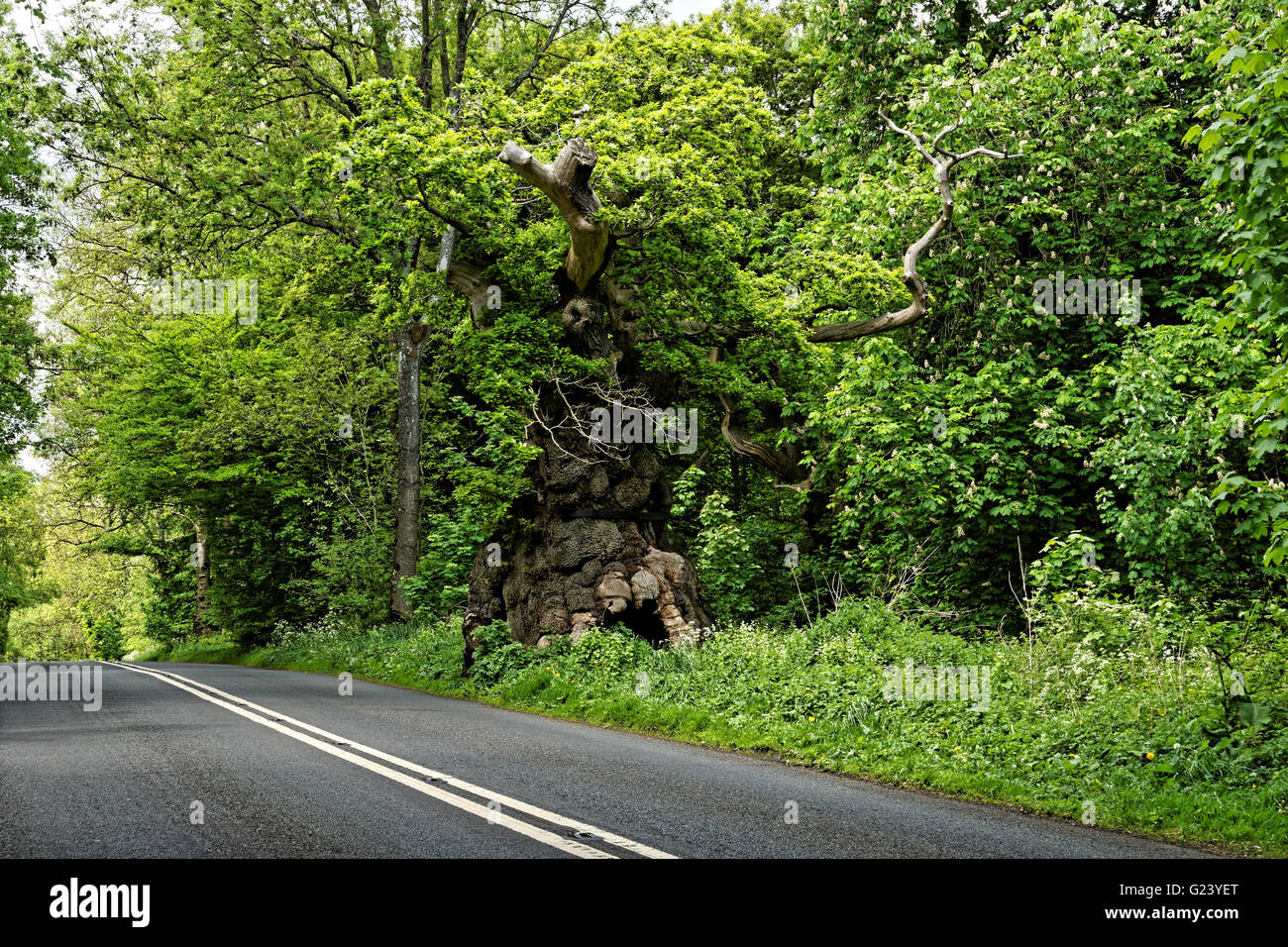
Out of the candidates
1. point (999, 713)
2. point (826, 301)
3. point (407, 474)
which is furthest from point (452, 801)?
point (407, 474)

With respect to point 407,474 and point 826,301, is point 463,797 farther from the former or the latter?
point 407,474

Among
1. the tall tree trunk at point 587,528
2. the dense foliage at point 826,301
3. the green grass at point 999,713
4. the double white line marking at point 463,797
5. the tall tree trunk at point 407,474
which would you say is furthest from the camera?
the tall tree trunk at point 407,474

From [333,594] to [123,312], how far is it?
13529 millimetres

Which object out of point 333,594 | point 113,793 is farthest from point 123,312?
point 113,793

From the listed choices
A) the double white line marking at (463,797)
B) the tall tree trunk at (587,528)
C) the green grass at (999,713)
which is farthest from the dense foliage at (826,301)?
the double white line marking at (463,797)

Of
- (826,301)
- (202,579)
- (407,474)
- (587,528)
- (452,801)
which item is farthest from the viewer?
(202,579)

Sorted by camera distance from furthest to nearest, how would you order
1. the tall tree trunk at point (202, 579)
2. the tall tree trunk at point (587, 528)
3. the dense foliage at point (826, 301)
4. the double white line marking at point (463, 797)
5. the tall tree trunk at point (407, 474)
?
the tall tree trunk at point (202, 579), the tall tree trunk at point (407, 474), the tall tree trunk at point (587, 528), the dense foliage at point (826, 301), the double white line marking at point (463, 797)

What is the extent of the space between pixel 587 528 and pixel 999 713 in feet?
24.6

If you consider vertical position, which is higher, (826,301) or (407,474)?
(826,301)

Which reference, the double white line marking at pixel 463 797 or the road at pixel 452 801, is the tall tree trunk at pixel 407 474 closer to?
the double white line marking at pixel 463 797

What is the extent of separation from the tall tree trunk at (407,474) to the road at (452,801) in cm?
1079

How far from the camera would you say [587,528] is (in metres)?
14.1

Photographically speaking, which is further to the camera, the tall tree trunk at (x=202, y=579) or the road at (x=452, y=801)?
the tall tree trunk at (x=202, y=579)

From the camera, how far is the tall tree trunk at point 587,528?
44.9 ft
